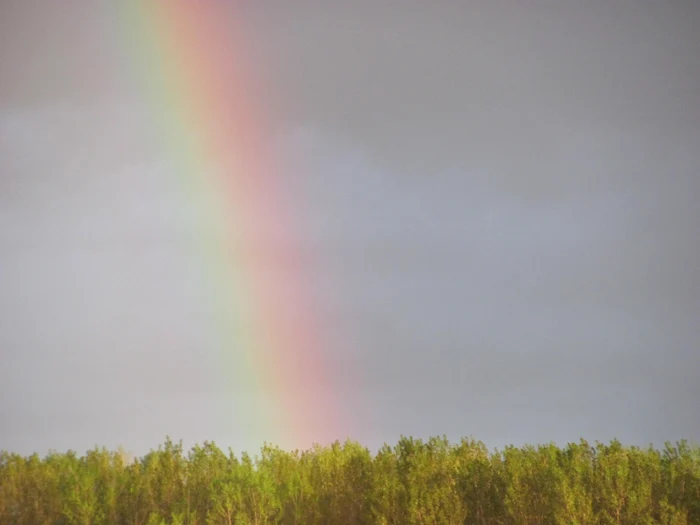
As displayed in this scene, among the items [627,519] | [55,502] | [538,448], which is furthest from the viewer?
[538,448]

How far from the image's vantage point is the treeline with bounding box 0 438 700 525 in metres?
20.7

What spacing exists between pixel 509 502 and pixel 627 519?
10.8ft

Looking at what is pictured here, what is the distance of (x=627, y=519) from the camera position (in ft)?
71.8

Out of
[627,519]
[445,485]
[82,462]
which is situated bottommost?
[627,519]

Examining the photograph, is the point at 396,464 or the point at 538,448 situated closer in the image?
the point at 396,464

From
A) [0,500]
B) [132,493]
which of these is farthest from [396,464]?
[0,500]

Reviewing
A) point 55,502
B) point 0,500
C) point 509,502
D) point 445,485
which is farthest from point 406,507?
point 0,500

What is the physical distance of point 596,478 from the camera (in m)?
22.6

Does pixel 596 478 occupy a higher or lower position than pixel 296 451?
lower

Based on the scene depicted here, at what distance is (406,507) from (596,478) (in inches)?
223

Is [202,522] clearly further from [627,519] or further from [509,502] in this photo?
[627,519]

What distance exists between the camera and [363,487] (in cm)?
2269

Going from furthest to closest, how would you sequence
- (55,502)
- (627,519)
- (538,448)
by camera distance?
(538,448), (627,519), (55,502)

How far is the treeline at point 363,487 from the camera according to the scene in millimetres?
20656
